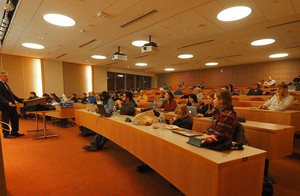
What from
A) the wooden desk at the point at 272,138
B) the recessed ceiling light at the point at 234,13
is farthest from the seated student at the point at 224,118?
the recessed ceiling light at the point at 234,13

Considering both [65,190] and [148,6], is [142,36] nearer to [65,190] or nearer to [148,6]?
[148,6]

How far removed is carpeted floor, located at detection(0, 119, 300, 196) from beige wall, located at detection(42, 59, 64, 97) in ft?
26.6

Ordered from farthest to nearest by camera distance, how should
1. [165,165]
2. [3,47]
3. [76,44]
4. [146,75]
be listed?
1. [146,75]
2. [3,47]
3. [76,44]
4. [165,165]

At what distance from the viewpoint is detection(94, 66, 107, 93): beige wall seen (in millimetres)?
13273

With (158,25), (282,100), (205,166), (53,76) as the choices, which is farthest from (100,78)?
(205,166)

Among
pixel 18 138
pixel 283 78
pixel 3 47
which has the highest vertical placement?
pixel 3 47

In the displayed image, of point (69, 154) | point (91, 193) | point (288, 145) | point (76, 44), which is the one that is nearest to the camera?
point (91, 193)

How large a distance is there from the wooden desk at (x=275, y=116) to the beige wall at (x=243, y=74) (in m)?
10.5

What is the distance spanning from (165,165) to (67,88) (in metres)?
12.0

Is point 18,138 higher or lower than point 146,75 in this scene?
lower

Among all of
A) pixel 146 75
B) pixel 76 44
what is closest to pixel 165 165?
pixel 76 44

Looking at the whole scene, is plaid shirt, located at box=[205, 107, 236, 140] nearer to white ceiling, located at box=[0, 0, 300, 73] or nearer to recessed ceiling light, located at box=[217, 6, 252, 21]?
white ceiling, located at box=[0, 0, 300, 73]

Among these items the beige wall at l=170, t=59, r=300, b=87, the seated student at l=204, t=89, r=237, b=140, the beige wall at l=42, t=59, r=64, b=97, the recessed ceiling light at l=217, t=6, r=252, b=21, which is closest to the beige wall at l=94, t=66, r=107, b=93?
the beige wall at l=42, t=59, r=64, b=97

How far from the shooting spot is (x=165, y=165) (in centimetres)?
168
